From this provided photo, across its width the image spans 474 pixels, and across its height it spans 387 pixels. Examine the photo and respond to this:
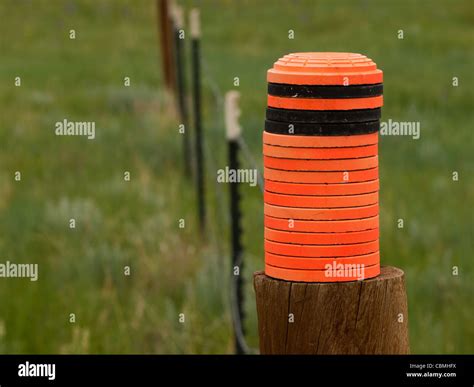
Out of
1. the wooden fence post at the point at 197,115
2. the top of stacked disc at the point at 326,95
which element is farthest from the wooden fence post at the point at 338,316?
the wooden fence post at the point at 197,115

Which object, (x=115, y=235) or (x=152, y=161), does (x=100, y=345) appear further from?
(x=152, y=161)

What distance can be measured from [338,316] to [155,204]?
7.28m

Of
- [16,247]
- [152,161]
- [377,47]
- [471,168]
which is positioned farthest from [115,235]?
[377,47]

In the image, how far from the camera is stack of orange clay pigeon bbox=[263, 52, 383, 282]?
276 cm

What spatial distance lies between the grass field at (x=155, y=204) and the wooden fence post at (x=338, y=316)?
8.40ft

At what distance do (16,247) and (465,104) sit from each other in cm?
1049

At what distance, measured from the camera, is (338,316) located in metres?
2.88

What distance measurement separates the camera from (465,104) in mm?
18016

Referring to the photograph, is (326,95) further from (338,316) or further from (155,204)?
(155,204)

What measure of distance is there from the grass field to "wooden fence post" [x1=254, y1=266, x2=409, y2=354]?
256cm

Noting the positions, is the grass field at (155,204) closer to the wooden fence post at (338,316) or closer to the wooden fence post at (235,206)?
the wooden fence post at (235,206)
